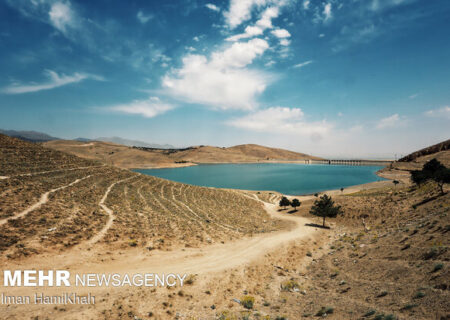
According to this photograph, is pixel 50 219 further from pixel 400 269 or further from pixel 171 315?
pixel 400 269

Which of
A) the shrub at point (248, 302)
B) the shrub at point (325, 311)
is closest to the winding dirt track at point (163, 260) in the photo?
the shrub at point (248, 302)

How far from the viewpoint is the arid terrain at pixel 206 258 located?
10070 mm

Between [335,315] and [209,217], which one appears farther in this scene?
[209,217]

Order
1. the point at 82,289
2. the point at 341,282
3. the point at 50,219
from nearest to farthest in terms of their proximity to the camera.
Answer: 1. the point at 82,289
2. the point at 341,282
3. the point at 50,219

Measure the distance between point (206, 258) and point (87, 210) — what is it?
49.6 ft

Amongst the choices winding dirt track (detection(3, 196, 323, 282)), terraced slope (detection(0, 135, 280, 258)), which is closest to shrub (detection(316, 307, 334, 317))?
winding dirt track (detection(3, 196, 323, 282))

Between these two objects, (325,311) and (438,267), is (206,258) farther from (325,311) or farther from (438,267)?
(438,267)

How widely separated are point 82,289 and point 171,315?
5560 mm

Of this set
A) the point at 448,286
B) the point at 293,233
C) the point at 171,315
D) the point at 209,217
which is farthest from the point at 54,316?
the point at 293,233

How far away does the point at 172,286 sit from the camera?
12484 mm

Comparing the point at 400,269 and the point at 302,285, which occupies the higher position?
the point at 400,269

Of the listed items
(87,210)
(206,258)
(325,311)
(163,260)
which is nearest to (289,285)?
(325,311)

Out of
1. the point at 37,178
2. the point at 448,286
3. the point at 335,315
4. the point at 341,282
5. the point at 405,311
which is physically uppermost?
the point at 37,178

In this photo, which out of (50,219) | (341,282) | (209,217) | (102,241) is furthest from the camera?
(209,217)
